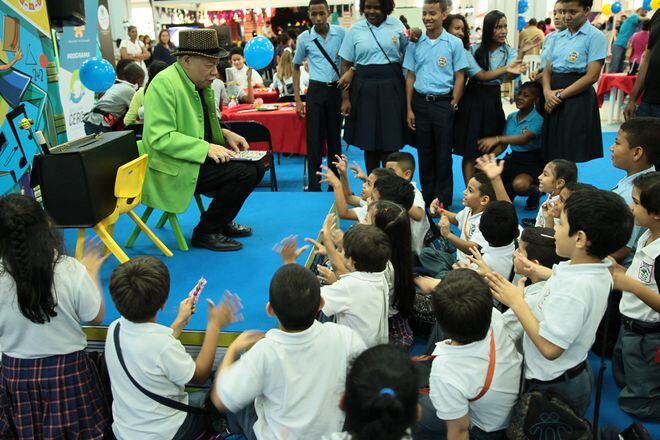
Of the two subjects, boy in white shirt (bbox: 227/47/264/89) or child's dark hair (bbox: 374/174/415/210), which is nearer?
child's dark hair (bbox: 374/174/415/210)

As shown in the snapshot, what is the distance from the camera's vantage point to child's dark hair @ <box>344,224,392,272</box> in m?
1.99

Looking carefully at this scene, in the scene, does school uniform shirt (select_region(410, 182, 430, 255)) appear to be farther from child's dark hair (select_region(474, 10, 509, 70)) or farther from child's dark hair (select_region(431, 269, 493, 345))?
child's dark hair (select_region(474, 10, 509, 70))

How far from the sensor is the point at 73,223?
8.68 ft

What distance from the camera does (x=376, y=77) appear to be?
436 cm

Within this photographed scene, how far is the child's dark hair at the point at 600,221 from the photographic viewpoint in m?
1.71

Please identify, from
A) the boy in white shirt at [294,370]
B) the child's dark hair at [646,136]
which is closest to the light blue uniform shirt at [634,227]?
the child's dark hair at [646,136]

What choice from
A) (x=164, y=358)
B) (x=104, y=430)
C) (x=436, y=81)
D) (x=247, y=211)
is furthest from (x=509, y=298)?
(x=436, y=81)

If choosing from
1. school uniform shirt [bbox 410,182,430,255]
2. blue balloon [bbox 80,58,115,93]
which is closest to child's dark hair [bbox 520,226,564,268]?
school uniform shirt [bbox 410,182,430,255]

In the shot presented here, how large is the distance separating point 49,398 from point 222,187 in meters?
1.59

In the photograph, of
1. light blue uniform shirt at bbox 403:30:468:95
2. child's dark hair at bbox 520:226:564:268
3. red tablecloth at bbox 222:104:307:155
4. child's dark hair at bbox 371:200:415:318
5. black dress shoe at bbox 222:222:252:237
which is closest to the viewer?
child's dark hair at bbox 520:226:564:268

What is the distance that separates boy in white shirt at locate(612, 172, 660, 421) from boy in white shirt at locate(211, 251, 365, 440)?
114 centimetres

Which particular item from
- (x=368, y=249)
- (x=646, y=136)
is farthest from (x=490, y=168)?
(x=368, y=249)

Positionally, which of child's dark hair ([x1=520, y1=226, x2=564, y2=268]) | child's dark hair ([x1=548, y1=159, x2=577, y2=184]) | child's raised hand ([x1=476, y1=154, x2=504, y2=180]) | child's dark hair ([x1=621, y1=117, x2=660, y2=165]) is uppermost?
child's dark hair ([x1=621, y1=117, x2=660, y2=165])

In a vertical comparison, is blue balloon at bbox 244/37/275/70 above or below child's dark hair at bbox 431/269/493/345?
above
